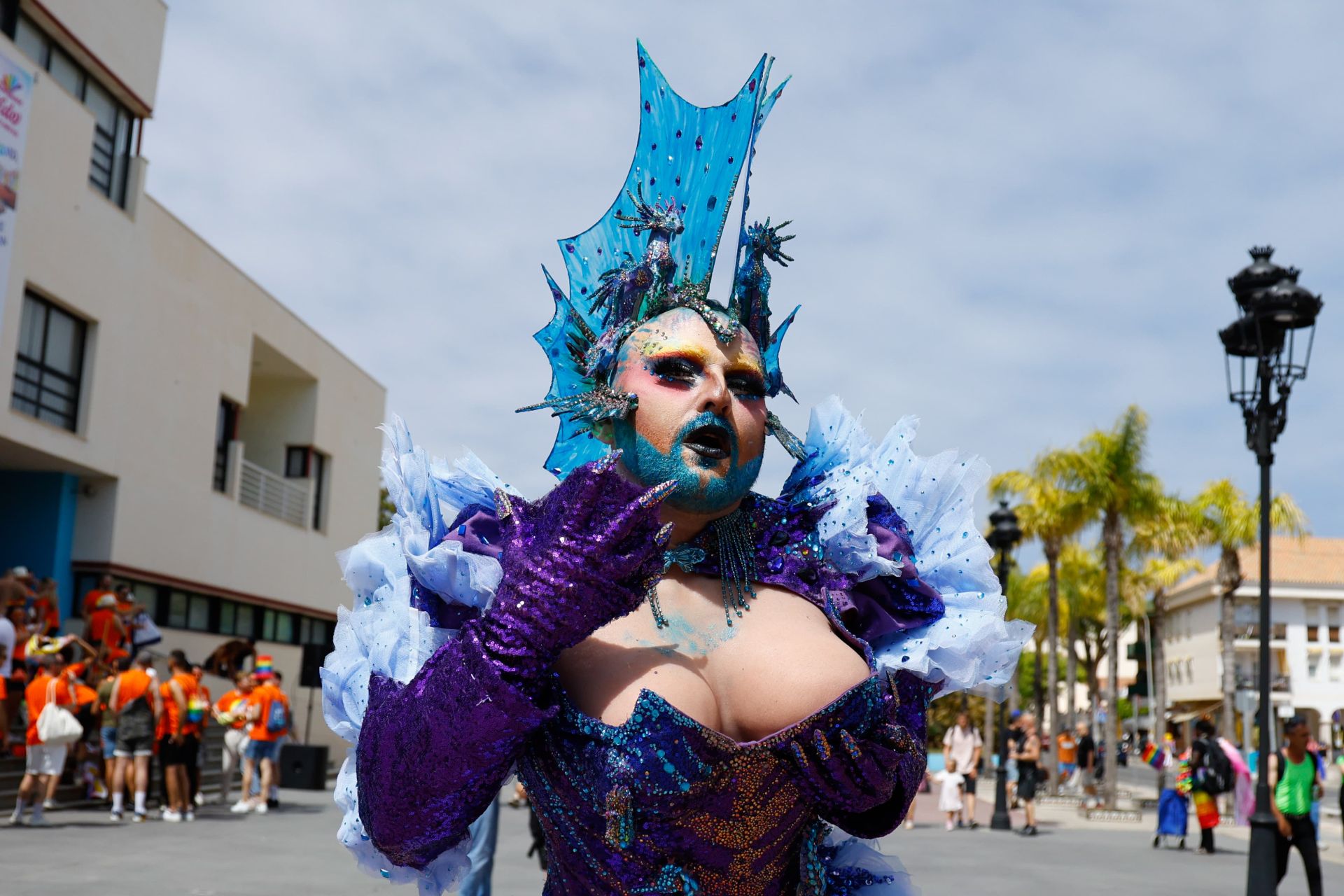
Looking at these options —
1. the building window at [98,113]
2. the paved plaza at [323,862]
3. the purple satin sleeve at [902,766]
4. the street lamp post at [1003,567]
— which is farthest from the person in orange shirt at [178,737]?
the purple satin sleeve at [902,766]

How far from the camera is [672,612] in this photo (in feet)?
6.65

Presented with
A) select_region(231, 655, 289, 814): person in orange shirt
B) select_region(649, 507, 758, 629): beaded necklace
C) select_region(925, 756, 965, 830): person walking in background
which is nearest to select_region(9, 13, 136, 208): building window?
select_region(231, 655, 289, 814): person in orange shirt

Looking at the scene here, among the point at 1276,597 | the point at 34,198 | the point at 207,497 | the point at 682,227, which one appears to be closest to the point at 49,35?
the point at 34,198

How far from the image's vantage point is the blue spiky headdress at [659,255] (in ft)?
7.34

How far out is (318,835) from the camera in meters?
11.8

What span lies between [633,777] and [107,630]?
46.4ft

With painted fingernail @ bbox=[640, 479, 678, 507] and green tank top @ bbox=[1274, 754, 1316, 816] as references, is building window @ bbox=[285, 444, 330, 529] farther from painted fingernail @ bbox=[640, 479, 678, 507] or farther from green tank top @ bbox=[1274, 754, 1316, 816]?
painted fingernail @ bbox=[640, 479, 678, 507]

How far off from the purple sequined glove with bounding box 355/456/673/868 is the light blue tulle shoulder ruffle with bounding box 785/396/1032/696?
56 centimetres

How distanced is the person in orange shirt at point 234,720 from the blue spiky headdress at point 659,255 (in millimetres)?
11924

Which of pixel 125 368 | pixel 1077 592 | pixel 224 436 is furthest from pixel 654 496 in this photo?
pixel 1077 592

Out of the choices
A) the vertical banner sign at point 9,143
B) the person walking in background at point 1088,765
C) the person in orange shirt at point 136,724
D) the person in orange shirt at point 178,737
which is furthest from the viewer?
the person walking in background at point 1088,765

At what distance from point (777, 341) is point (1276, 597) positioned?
64791 millimetres

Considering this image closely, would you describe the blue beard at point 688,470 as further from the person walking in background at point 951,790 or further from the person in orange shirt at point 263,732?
the person walking in background at point 951,790

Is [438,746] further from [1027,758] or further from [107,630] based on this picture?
[1027,758]
